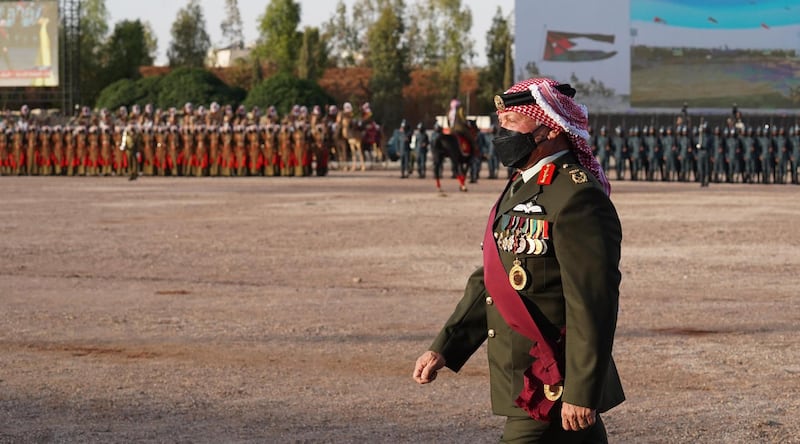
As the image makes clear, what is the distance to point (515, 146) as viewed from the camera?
4.45 m

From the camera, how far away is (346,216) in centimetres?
2311

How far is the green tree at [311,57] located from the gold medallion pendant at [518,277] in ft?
307

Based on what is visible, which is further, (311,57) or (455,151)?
(311,57)

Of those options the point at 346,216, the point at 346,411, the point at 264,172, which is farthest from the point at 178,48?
the point at 346,411

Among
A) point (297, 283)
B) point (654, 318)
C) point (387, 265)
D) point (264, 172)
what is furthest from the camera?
point (264, 172)

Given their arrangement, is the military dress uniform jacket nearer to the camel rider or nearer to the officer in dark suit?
the officer in dark suit

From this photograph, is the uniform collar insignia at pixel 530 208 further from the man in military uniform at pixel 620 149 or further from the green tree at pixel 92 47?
the green tree at pixel 92 47

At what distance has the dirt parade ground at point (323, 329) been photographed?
297 inches

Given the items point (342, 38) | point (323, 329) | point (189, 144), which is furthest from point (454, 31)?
point (323, 329)

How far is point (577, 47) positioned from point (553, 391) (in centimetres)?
5407

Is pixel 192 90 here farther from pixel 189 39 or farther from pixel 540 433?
pixel 540 433

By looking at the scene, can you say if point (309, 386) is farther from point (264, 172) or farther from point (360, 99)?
point (360, 99)

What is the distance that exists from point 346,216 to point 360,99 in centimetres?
7242

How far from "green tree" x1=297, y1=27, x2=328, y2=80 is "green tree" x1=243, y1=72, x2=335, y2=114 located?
2745 centimetres
